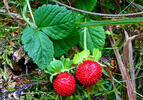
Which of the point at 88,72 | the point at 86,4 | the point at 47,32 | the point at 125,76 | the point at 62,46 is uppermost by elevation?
the point at 86,4

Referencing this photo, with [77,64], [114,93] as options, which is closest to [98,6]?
[77,64]

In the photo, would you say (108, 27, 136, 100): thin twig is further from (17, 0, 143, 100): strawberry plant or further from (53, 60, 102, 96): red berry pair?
(53, 60, 102, 96): red berry pair

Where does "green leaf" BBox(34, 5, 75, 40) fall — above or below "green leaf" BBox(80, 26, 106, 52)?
above

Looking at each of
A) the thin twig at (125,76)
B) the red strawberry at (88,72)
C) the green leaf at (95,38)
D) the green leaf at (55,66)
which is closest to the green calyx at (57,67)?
the green leaf at (55,66)

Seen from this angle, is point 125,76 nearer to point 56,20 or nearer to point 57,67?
point 57,67

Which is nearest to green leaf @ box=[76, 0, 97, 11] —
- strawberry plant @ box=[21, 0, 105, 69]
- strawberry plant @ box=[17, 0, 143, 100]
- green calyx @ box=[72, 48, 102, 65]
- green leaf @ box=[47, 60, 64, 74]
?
strawberry plant @ box=[17, 0, 143, 100]

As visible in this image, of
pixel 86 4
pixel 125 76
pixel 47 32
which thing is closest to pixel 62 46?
pixel 47 32
